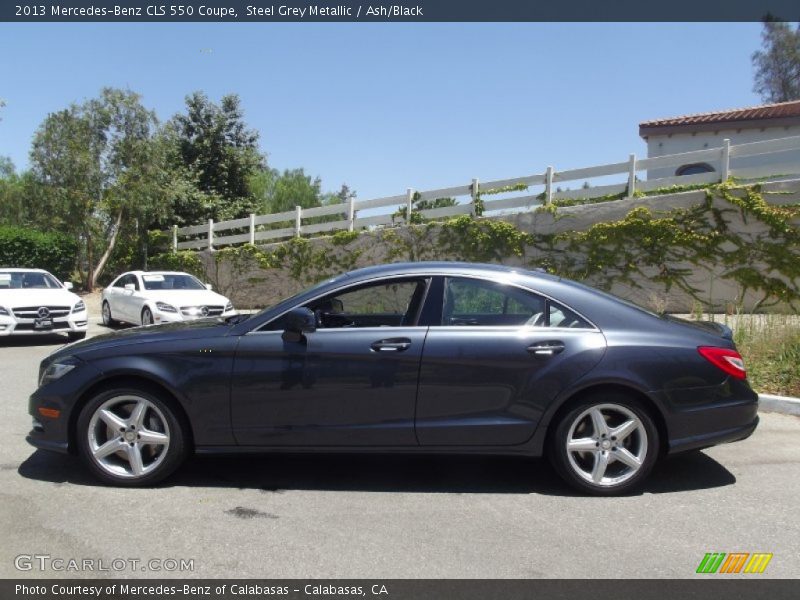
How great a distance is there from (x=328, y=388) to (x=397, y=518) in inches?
36.0

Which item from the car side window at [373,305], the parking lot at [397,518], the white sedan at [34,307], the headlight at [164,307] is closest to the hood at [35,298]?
the white sedan at [34,307]

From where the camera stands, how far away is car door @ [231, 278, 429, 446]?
438cm

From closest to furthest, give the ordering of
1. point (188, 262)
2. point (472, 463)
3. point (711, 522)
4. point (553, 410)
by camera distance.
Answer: point (711, 522), point (553, 410), point (472, 463), point (188, 262)

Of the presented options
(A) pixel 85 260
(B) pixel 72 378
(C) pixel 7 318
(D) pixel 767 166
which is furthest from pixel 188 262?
(B) pixel 72 378

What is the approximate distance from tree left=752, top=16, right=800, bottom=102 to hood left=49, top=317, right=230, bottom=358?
43569 mm

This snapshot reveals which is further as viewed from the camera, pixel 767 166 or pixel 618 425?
pixel 767 166

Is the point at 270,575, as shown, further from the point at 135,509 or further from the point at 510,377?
the point at 510,377

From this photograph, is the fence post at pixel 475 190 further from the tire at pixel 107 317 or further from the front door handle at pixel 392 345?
the front door handle at pixel 392 345

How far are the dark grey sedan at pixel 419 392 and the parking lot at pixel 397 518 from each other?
301 millimetres

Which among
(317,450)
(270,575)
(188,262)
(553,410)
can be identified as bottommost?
(270,575)

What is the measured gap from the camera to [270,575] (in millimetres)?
3326

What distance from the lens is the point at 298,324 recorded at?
4.39m

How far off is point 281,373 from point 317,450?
553 millimetres

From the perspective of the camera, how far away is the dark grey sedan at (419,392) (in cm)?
437
